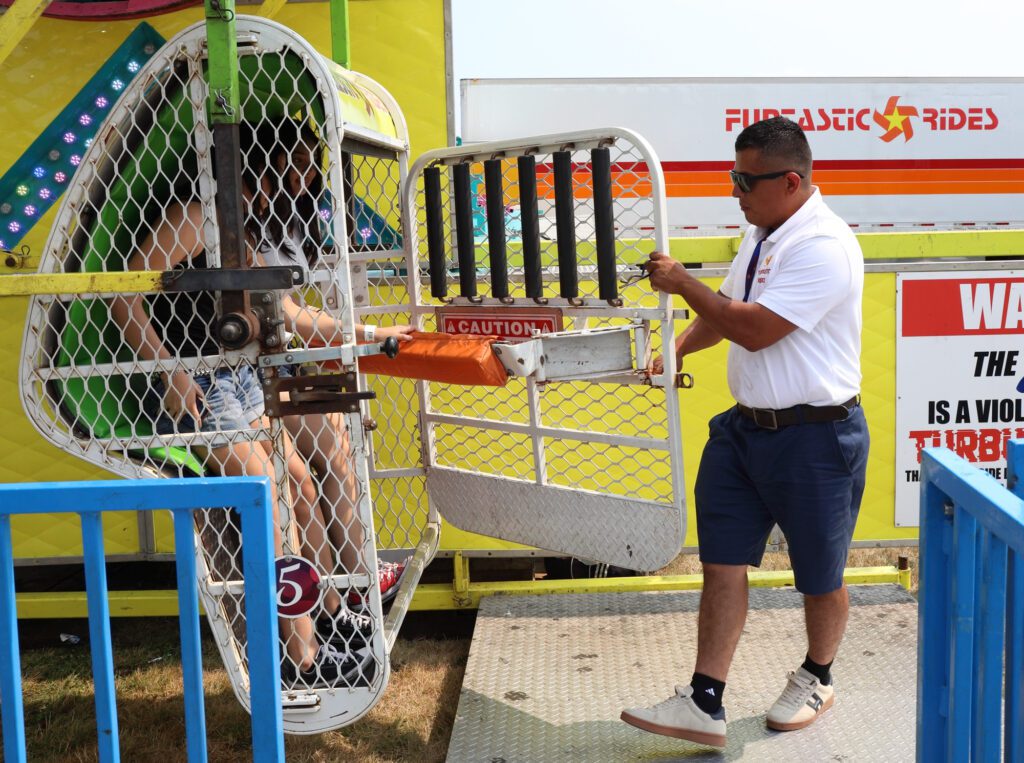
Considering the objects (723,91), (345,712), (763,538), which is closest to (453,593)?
(345,712)

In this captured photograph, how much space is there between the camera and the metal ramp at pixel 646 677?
3.23m

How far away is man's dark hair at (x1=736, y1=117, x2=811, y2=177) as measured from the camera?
3027mm

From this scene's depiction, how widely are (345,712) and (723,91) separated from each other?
17.8ft

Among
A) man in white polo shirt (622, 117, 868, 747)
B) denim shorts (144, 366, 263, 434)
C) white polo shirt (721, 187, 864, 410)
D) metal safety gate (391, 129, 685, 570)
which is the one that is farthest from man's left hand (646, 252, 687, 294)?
denim shorts (144, 366, 263, 434)

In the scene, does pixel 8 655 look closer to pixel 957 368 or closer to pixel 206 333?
pixel 206 333

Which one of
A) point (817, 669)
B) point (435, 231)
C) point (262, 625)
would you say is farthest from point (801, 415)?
point (262, 625)

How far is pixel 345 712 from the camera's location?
3189 mm

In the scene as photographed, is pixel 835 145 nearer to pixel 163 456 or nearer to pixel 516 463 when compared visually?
pixel 516 463

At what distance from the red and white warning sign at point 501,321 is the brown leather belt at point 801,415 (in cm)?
83

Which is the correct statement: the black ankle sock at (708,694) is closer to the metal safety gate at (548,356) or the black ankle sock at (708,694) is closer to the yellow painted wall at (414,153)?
the metal safety gate at (548,356)

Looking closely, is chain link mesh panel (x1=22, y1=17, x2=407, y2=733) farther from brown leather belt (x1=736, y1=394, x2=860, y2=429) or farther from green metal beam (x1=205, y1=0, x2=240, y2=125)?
brown leather belt (x1=736, y1=394, x2=860, y2=429)

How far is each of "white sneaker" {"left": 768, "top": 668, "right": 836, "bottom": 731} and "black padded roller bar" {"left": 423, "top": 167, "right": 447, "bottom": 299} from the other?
6.24ft

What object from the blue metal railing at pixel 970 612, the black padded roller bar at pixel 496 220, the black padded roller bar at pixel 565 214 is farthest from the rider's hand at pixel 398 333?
the blue metal railing at pixel 970 612

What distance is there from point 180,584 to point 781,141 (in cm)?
215
